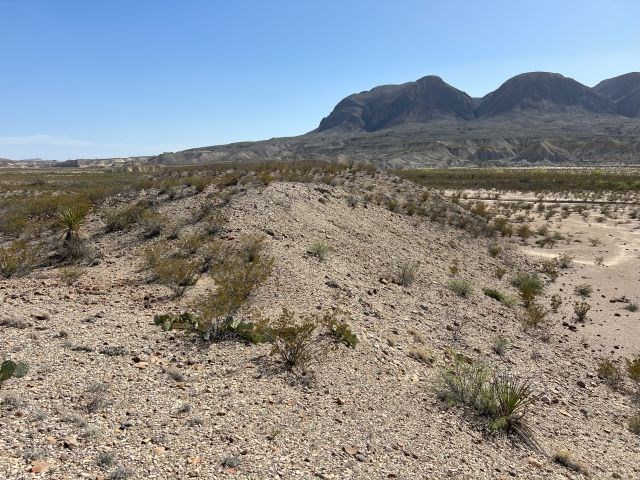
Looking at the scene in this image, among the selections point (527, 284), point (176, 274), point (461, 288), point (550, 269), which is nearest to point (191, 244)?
point (176, 274)

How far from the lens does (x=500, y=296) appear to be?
569 inches

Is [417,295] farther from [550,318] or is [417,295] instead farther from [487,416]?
[487,416]

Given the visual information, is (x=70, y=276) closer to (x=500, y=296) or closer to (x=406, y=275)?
A: (x=406, y=275)

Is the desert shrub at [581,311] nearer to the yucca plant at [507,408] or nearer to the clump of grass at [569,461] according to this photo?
the yucca plant at [507,408]

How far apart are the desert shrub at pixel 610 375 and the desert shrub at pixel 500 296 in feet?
14.5

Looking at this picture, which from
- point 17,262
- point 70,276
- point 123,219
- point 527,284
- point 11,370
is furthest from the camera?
point 123,219

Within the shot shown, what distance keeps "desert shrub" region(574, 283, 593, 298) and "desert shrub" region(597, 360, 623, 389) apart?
23.6 ft

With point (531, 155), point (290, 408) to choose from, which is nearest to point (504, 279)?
point (290, 408)

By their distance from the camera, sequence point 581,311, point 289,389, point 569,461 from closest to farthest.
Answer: point 569,461 < point 289,389 < point 581,311

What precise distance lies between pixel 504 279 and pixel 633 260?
865 centimetres

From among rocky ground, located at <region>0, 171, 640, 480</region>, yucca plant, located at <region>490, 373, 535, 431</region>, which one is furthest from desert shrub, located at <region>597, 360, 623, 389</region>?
yucca plant, located at <region>490, 373, 535, 431</region>

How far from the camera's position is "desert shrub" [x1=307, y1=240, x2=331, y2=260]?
13.8 meters

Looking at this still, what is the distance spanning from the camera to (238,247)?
13.2 metres

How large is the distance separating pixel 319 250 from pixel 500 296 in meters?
5.92
